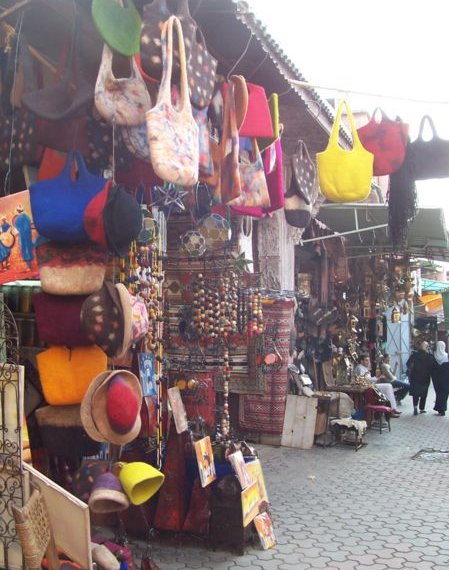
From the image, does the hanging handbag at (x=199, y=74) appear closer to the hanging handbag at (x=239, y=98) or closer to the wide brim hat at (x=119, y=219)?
the hanging handbag at (x=239, y=98)

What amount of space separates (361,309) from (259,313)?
697 centimetres

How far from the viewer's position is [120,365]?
12.1 feet

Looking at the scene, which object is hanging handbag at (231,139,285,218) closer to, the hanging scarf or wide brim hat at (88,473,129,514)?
wide brim hat at (88,473,129,514)

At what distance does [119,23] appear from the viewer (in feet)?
8.17

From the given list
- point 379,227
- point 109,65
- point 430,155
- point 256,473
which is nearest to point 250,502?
point 256,473

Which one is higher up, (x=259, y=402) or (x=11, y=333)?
(x=11, y=333)

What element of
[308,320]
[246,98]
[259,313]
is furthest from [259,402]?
[246,98]

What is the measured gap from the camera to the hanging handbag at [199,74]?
265cm

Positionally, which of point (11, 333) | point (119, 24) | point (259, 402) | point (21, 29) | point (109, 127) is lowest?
point (259, 402)

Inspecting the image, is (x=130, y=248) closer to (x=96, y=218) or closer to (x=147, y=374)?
(x=147, y=374)

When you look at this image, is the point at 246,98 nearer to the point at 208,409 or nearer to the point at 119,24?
the point at 119,24

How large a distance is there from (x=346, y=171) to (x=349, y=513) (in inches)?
122

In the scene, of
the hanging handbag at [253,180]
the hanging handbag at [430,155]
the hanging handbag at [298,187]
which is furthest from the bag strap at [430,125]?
the hanging handbag at [253,180]

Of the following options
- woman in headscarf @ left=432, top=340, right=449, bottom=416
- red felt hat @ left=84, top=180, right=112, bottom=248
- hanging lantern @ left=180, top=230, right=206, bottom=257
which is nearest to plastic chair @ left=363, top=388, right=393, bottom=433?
woman in headscarf @ left=432, top=340, right=449, bottom=416
